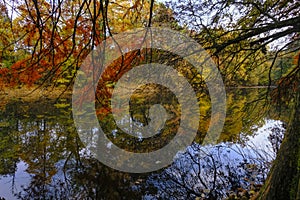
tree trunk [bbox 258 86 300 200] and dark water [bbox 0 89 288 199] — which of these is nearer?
tree trunk [bbox 258 86 300 200]

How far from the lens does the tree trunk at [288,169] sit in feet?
3.93

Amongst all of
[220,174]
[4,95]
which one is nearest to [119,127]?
[220,174]

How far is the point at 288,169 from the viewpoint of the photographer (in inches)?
48.1

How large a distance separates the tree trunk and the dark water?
2.23 meters

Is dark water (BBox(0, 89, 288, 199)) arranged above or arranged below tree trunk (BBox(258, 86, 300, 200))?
above

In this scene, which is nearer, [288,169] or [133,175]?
[288,169]

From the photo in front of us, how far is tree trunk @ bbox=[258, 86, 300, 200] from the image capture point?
1.20 m

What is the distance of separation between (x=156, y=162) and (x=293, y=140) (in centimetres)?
390

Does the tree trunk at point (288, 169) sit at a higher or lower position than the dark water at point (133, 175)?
lower

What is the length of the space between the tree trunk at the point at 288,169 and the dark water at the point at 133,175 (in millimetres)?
2229

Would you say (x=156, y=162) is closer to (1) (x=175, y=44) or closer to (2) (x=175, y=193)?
(2) (x=175, y=193)

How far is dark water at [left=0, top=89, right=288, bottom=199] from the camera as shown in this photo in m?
3.75

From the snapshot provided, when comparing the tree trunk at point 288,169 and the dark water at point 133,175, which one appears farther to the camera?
the dark water at point 133,175

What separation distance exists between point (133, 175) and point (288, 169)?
3510 mm
